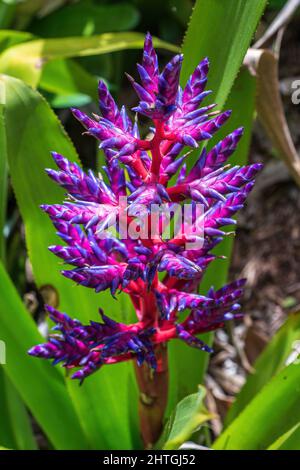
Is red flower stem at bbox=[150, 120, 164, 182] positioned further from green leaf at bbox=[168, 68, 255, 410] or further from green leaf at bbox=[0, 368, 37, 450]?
green leaf at bbox=[0, 368, 37, 450]

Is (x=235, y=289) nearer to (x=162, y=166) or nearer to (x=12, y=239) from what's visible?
(x=162, y=166)

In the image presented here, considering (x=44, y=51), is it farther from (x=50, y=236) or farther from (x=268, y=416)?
(x=268, y=416)

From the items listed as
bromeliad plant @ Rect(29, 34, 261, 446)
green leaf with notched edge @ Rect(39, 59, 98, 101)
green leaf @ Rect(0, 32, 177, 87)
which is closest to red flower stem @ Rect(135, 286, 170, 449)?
bromeliad plant @ Rect(29, 34, 261, 446)

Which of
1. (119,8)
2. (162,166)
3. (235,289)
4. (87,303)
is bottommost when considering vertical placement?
(87,303)

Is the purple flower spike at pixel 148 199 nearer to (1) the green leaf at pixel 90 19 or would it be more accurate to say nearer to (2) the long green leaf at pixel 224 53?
(2) the long green leaf at pixel 224 53

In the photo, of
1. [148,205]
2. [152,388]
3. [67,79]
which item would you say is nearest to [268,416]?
[152,388]

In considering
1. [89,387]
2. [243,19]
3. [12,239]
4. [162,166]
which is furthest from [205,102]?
[12,239]
